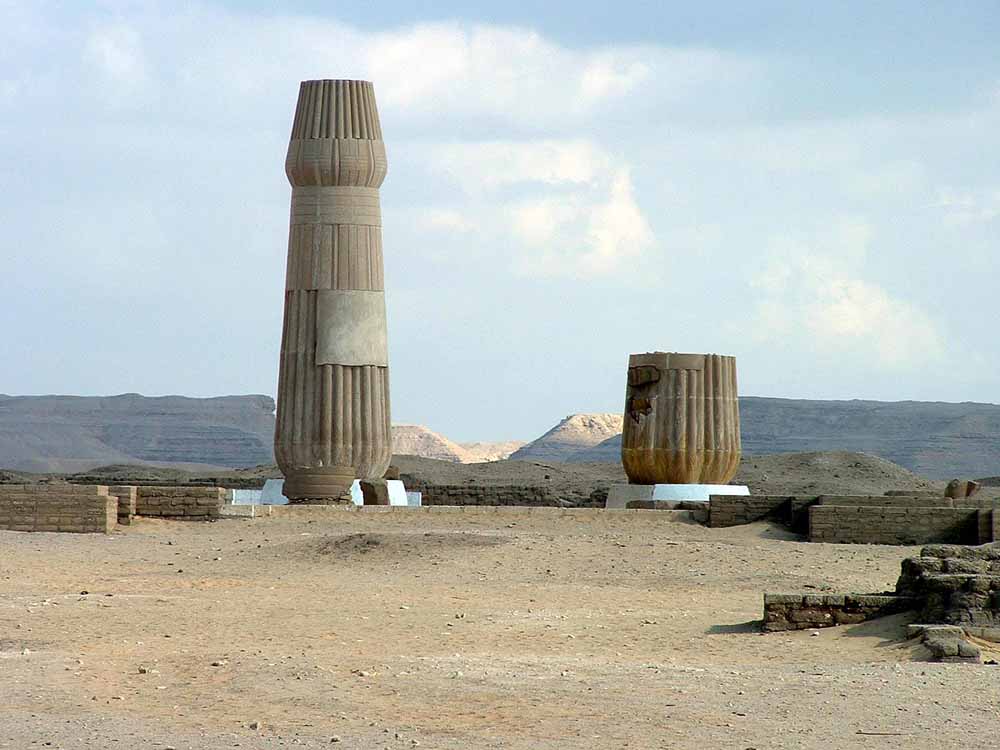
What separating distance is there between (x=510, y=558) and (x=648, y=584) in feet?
6.08

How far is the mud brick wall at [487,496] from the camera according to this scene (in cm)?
2911

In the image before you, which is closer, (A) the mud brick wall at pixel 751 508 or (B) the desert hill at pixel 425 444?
(A) the mud brick wall at pixel 751 508

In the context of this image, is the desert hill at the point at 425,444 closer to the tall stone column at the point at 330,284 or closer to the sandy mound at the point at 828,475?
the sandy mound at the point at 828,475

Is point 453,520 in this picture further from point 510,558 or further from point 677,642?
point 677,642

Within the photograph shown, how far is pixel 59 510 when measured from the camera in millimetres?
19609

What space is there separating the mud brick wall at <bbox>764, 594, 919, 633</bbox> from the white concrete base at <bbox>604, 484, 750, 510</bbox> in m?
10.9

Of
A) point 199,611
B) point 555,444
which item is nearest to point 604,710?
point 199,611

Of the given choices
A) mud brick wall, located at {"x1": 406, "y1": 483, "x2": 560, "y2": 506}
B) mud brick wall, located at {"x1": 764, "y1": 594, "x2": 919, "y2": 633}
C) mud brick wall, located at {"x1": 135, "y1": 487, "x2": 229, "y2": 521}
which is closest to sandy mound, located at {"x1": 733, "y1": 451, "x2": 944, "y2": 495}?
mud brick wall, located at {"x1": 406, "y1": 483, "x2": 560, "y2": 506}

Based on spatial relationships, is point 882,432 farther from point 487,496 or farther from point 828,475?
point 487,496

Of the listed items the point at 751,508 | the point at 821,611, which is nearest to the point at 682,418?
the point at 751,508

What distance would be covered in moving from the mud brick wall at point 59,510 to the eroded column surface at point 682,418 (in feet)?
22.9

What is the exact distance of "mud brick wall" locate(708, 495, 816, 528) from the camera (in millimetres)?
19969

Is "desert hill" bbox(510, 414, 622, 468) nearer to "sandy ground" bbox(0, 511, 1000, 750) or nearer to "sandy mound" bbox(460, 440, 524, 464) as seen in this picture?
"sandy mound" bbox(460, 440, 524, 464)

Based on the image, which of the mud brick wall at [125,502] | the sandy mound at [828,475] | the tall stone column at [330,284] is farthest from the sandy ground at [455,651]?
the sandy mound at [828,475]
